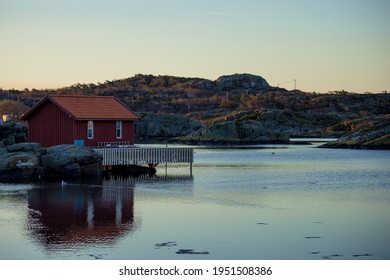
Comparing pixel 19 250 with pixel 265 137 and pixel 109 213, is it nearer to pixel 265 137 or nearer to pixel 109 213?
pixel 109 213

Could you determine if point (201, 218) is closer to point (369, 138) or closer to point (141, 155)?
point (141, 155)

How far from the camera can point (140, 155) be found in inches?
2015

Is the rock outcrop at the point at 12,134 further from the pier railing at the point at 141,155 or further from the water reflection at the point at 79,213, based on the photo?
the water reflection at the point at 79,213

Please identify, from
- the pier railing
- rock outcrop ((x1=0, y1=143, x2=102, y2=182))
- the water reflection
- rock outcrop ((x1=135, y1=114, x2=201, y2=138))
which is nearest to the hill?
rock outcrop ((x1=135, y1=114, x2=201, y2=138))

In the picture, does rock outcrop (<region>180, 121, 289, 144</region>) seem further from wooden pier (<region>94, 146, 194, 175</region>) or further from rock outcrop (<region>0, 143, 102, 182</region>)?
rock outcrop (<region>0, 143, 102, 182</region>)

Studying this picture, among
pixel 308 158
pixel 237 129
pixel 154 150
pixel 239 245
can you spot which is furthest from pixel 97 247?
pixel 237 129

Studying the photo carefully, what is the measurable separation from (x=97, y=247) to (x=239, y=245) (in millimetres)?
4519

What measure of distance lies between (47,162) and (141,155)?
22.9 feet

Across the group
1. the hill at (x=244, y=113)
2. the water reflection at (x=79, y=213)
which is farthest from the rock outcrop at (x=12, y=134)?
the hill at (x=244, y=113)

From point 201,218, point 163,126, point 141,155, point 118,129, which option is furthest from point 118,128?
point 163,126

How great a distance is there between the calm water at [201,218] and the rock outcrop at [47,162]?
114 inches

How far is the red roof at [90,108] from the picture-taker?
50656mm

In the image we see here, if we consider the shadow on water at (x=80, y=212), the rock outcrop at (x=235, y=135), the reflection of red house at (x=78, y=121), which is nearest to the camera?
the shadow on water at (x=80, y=212)

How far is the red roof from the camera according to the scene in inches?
1994
